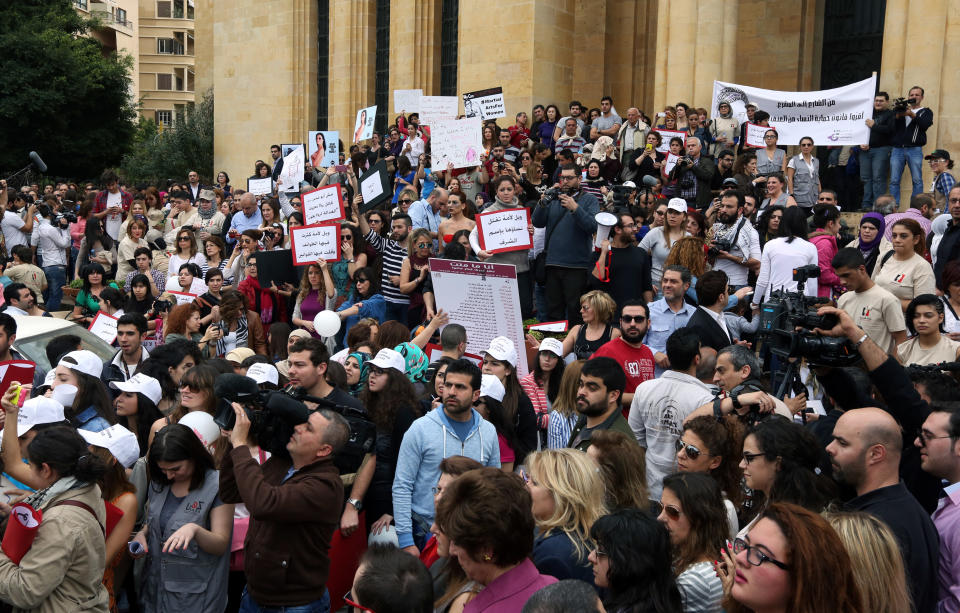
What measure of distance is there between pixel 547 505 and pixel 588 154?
12.6 m

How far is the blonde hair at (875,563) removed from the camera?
3314mm

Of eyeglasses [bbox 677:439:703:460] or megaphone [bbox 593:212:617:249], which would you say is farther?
megaphone [bbox 593:212:617:249]

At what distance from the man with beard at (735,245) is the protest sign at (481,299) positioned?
115 inches

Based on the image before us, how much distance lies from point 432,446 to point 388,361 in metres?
1.13

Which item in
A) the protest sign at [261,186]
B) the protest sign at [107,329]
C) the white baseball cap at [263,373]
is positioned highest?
the protest sign at [261,186]

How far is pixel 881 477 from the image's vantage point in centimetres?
421

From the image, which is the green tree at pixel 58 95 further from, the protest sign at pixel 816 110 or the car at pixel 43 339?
the car at pixel 43 339

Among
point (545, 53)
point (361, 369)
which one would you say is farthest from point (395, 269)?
point (545, 53)

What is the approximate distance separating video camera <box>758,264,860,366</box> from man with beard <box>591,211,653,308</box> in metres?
4.65

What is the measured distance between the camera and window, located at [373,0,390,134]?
87.2 ft

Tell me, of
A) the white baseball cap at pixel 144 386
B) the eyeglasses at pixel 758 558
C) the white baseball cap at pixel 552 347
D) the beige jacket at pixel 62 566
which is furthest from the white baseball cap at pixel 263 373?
the eyeglasses at pixel 758 558

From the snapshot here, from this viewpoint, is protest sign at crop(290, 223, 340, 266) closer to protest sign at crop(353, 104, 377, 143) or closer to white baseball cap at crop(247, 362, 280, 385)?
white baseball cap at crop(247, 362, 280, 385)

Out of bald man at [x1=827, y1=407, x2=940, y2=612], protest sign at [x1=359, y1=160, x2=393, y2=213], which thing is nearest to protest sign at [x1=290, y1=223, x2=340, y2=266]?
protest sign at [x1=359, y1=160, x2=393, y2=213]

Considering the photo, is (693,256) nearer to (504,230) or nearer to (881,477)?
(504,230)
